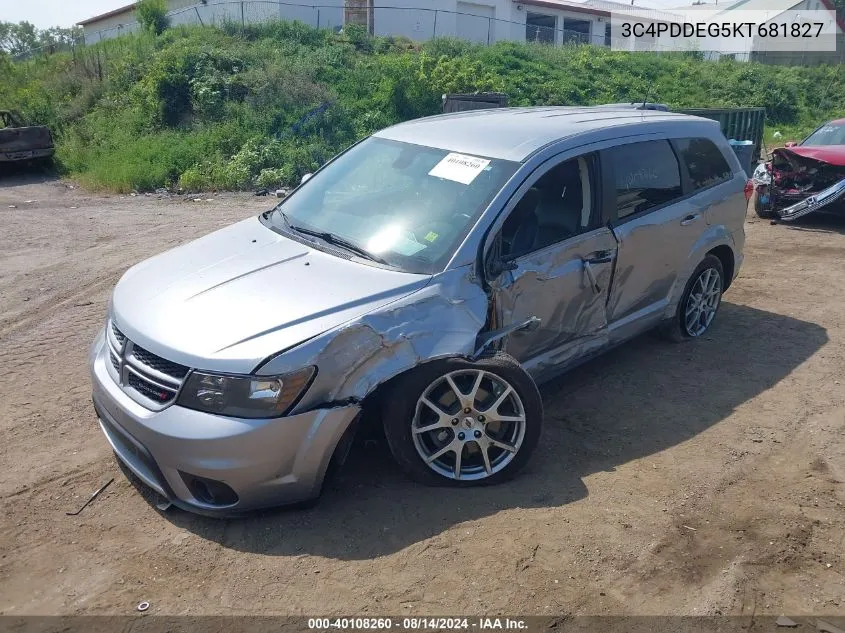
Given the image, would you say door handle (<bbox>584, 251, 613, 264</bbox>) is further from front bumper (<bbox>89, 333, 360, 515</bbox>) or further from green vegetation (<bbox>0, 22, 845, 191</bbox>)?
green vegetation (<bbox>0, 22, 845, 191</bbox>)

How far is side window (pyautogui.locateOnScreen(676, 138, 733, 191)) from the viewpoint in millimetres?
5559

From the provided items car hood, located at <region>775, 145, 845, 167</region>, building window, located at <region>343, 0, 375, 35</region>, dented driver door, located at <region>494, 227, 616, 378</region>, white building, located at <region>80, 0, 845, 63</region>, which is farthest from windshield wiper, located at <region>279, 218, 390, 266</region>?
building window, located at <region>343, 0, 375, 35</region>

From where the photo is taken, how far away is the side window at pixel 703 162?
556 cm

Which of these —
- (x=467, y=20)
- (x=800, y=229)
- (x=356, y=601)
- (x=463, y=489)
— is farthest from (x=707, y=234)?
(x=467, y=20)

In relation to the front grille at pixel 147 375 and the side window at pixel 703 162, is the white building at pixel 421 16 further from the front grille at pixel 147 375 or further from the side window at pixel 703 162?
the front grille at pixel 147 375

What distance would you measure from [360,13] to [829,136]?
Answer: 24.3 meters

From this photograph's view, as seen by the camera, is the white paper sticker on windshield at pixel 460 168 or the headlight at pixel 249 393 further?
the white paper sticker on windshield at pixel 460 168

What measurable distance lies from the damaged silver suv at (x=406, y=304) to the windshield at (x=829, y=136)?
668 centimetres

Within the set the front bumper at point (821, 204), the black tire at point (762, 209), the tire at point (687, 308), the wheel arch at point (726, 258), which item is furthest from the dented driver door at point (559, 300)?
the black tire at point (762, 209)

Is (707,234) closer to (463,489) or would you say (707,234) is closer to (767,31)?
(463,489)

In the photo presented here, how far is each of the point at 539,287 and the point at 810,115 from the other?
30189 millimetres

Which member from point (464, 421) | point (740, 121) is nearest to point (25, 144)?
point (740, 121)

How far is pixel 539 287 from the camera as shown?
4270mm

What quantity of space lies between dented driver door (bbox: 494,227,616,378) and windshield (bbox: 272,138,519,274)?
0.42 meters
